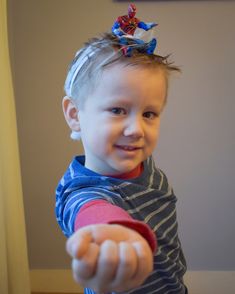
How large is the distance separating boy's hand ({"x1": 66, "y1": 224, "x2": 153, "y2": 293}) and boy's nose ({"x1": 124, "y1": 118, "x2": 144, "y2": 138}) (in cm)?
26

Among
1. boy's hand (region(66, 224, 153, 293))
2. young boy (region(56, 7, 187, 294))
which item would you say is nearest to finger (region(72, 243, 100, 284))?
boy's hand (region(66, 224, 153, 293))

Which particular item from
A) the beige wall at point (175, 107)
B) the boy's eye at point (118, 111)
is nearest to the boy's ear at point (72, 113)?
the boy's eye at point (118, 111)

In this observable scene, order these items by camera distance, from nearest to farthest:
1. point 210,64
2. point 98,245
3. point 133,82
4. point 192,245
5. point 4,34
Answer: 1. point 98,245
2. point 133,82
3. point 4,34
4. point 210,64
5. point 192,245

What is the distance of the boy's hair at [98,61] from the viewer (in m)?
0.56

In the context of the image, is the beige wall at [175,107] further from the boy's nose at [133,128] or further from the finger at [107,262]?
the finger at [107,262]

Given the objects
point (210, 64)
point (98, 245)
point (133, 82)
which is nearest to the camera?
point (98, 245)

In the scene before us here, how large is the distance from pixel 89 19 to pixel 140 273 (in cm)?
137

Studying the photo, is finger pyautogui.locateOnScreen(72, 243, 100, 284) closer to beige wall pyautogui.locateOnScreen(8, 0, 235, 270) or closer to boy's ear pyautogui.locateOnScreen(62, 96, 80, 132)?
boy's ear pyautogui.locateOnScreen(62, 96, 80, 132)

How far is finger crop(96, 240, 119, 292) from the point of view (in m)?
0.29

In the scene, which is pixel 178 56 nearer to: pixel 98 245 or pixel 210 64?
pixel 210 64

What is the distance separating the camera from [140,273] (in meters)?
0.30

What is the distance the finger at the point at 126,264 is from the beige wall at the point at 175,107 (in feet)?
4.09

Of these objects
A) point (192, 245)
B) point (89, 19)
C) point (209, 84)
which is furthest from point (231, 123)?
point (89, 19)

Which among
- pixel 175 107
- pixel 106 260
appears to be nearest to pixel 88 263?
pixel 106 260
